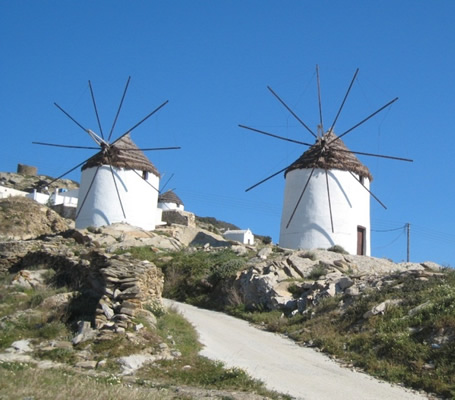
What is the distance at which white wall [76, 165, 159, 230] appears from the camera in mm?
29797

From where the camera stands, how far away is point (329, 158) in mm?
27672

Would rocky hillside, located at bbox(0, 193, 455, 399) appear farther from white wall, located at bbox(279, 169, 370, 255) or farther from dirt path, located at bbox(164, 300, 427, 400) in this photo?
white wall, located at bbox(279, 169, 370, 255)

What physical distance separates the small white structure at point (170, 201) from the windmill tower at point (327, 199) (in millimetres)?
18772

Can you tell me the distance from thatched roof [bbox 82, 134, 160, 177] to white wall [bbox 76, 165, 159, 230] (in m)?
0.28

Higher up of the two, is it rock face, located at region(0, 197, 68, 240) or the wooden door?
the wooden door

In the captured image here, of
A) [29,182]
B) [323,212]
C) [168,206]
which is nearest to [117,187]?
[323,212]

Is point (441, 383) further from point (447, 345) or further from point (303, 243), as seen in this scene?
point (303, 243)

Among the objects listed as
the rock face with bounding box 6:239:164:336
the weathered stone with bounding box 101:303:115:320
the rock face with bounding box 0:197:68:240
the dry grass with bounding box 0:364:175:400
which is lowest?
the dry grass with bounding box 0:364:175:400

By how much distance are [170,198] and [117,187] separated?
→ 1698 cm

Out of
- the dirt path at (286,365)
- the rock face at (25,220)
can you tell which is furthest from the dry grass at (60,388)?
the rock face at (25,220)

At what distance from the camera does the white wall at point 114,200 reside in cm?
2980

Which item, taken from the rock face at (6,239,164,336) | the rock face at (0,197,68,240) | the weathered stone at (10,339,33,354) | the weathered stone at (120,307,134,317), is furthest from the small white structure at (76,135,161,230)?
the weathered stone at (10,339,33,354)

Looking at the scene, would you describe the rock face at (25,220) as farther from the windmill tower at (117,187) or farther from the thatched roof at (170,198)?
the thatched roof at (170,198)

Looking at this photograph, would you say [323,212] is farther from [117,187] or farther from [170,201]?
[170,201]
